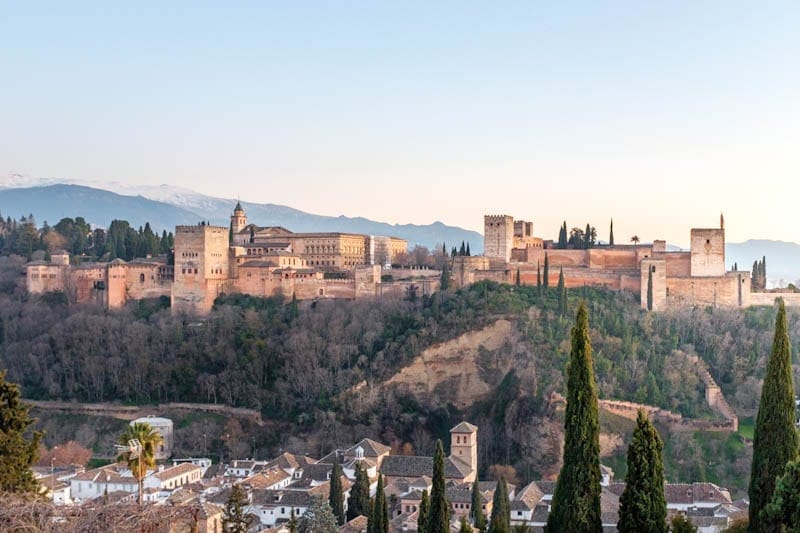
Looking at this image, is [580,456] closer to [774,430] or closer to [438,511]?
[774,430]

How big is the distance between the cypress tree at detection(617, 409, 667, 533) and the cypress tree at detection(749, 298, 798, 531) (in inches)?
56.5

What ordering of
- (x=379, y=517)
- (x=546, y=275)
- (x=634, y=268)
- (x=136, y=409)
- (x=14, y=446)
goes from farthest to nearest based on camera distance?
1. (x=634, y=268)
2. (x=546, y=275)
3. (x=136, y=409)
4. (x=379, y=517)
5. (x=14, y=446)

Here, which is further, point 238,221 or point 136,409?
point 238,221

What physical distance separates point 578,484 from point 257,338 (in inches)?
1367

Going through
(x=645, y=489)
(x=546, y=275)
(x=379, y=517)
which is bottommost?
(x=379, y=517)

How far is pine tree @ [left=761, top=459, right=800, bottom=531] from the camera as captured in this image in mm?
13484

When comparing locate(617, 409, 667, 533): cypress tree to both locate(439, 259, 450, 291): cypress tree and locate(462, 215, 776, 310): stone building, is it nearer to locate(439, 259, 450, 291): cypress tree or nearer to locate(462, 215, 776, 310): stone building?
locate(462, 215, 776, 310): stone building

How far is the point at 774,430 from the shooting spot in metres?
15.0

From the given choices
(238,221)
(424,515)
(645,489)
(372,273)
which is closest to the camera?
(645,489)

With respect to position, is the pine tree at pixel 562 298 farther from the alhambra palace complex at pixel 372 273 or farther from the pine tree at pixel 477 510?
the pine tree at pixel 477 510

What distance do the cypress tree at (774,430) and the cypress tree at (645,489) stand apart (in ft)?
4.71

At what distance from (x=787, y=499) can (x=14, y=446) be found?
13.0m

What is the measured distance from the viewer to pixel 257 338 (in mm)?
49281

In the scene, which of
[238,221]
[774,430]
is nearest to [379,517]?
[774,430]
